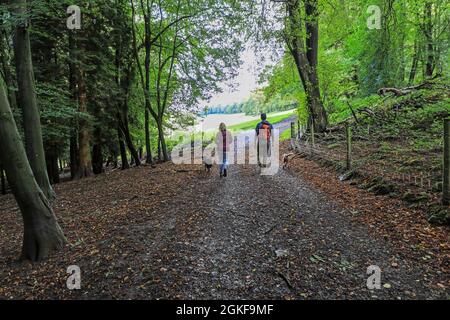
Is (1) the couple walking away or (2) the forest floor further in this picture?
(1) the couple walking away

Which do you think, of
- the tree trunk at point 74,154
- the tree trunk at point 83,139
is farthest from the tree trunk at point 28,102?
the tree trunk at point 74,154

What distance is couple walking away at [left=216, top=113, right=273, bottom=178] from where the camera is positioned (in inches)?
365

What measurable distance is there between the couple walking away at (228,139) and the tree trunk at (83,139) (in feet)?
26.0

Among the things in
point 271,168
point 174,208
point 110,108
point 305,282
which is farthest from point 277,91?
point 305,282

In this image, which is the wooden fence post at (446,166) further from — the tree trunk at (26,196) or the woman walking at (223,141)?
the tree trunk at (26,196)

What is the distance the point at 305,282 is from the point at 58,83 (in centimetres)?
1450

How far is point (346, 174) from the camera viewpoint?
7770 mm

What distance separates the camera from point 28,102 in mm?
8375

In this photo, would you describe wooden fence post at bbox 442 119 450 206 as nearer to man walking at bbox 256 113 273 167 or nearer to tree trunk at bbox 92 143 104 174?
man walking at bbox 256 113 273 167

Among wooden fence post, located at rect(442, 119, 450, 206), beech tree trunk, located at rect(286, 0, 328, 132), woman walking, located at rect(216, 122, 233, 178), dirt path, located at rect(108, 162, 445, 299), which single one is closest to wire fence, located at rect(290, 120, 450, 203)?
wooden fence post, located at rect(442, 119, 450, 206)

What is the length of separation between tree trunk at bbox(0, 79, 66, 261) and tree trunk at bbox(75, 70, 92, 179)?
9551 mm

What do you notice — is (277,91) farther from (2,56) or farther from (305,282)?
(305,282)

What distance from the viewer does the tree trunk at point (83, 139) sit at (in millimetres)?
13297

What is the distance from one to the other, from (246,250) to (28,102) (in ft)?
27.2
